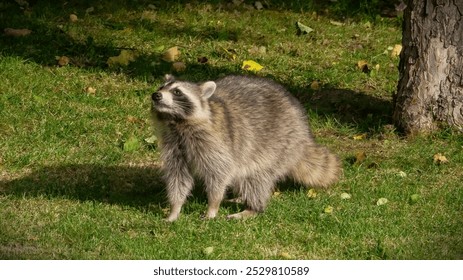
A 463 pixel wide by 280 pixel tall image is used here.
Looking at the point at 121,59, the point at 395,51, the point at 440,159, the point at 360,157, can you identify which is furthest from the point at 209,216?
the point at 395,51

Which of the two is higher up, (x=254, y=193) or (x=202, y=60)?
(x=254, y=193)

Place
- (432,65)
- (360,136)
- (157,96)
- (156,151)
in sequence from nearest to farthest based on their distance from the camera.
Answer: (157,96) → (156,151) → (432,65) → (360,136)

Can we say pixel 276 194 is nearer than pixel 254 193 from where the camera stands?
No

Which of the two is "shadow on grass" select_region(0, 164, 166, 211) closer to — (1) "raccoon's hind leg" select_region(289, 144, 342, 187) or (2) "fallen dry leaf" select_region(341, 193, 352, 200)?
(1) "raccoon's hind leg" select_region(289, 144, 342, 187)

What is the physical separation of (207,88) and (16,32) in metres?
3.54

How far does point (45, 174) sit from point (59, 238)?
40.5 inches

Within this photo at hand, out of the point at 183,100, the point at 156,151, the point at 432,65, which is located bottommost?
the point at 156,151

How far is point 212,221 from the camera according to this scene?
5812 mm

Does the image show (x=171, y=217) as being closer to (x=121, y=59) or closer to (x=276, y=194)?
(x=276, y=194)

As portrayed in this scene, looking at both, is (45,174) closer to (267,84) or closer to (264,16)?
(267,84)

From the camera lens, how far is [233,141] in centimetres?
597

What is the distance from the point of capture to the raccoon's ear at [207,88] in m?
5.87

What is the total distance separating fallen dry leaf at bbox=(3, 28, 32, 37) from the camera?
29.0 ft

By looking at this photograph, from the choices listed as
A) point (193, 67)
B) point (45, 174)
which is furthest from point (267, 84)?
point (193, 67)
